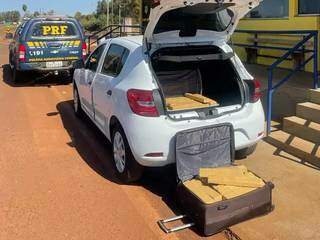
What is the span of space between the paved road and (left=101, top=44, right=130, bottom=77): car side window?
1233mm

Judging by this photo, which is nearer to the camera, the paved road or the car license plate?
the paved road

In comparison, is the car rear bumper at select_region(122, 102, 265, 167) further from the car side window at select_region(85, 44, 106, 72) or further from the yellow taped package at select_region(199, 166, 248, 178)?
the car side window at select_region(85, 44, 106, 72)

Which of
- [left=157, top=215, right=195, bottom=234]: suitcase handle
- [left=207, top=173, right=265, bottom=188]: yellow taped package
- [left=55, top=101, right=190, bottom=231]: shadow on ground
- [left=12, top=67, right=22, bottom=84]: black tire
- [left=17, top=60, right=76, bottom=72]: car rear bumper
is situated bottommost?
[left=157, top=215, right=195, bottom=234]: suitcase handle

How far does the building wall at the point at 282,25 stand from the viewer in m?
9.20

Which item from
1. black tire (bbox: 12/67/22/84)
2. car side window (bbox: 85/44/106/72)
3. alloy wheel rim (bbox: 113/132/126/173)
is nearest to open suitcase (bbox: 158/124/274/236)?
alloy wheel rim (bbox: 113/132/126/173)

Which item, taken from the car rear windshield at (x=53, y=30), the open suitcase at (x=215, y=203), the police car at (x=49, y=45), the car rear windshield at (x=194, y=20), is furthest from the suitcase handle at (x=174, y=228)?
the car rear windshield at (x=53, y=30)

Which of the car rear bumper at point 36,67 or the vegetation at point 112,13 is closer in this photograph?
the car rear bumper at point 36,67

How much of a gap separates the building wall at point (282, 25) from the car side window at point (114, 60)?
15.7ft

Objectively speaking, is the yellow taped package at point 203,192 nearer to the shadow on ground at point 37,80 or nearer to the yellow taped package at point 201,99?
the yellow taped package at point 201,99

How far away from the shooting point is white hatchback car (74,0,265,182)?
4.85 m

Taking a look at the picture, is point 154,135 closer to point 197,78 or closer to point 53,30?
point 197,78

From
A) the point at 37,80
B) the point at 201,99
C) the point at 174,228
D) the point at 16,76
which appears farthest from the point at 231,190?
the point at 37,80

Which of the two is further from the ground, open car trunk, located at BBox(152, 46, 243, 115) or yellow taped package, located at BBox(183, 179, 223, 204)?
open car trunk, located at BBox(152, 46, 243, 115)

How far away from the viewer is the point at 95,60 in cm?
701
